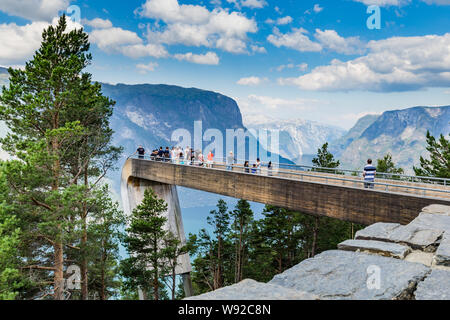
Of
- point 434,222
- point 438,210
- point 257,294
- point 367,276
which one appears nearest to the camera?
point 257,294

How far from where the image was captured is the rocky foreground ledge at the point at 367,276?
2.70 metres

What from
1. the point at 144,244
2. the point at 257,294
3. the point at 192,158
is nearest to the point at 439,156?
the point at 192,158

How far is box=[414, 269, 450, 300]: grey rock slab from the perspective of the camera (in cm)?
264

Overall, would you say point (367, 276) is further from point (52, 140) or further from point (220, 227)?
point (220, 227)

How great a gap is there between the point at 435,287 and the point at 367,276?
1.87 feet

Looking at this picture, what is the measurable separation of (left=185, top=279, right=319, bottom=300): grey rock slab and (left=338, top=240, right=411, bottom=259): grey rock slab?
1.83 m

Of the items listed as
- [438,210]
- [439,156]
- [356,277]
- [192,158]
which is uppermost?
[439,156]

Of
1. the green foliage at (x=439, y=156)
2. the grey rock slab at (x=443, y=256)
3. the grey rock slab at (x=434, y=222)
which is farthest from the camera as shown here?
the green foliage at (x=439, y=156)

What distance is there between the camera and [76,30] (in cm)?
1841

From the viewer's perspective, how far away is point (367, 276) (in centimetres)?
312

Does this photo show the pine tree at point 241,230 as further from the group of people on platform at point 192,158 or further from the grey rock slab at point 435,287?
the grey rock slab at point 435,287

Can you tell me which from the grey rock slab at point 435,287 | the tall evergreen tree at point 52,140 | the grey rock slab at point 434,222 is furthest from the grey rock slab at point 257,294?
the tall evergreen tree at point 52,140
